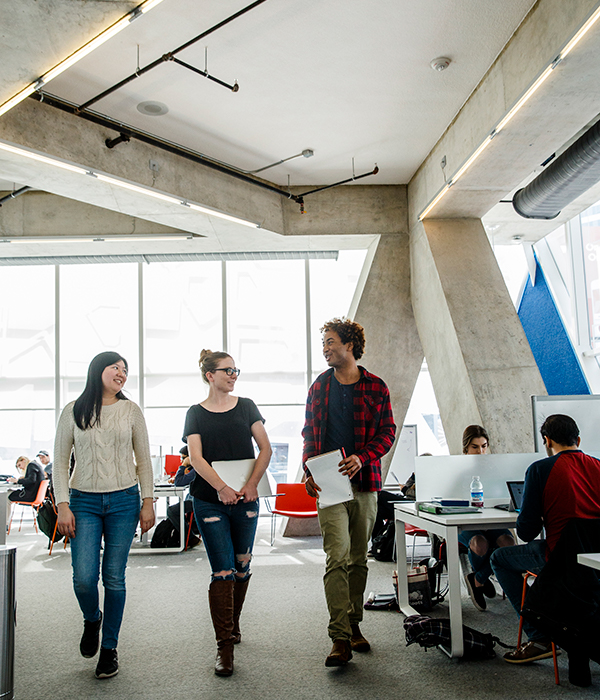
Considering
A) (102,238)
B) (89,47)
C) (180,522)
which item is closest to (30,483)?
(180,522)

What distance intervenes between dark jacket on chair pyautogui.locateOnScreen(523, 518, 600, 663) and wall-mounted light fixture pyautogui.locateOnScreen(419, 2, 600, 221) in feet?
10.1

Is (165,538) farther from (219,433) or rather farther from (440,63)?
(440,63)

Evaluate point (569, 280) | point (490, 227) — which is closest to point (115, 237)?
point (490, 227)

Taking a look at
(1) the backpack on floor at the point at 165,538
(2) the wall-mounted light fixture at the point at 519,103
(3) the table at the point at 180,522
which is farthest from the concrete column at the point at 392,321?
(1) the backpack on floor at the point at 165,538

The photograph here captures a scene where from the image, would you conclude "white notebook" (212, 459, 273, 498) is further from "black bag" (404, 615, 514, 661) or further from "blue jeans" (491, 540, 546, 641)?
"blue jeans" (491, 540, 546, 641)

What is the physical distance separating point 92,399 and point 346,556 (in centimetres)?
156

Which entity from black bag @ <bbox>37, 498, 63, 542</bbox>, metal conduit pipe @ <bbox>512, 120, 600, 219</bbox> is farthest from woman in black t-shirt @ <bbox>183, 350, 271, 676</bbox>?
black bag @ <bbox>37, 498, 63, 542</bbox>

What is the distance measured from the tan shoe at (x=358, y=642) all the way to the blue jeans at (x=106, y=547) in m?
1.29

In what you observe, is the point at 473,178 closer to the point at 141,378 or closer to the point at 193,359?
the point at 193,359

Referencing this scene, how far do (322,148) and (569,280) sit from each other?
4909mm

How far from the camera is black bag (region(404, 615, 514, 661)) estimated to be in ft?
10.8

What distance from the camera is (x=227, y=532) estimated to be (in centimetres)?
320

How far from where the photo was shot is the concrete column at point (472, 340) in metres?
6.38

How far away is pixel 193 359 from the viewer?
10.1 m
